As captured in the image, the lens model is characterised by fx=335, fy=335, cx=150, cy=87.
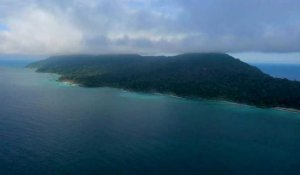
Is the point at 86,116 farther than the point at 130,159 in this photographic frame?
Yes

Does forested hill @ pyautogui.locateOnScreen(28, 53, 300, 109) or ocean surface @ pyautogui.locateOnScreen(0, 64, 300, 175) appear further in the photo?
forested hill @ pyautogui.locateOnScreen(28, 53, 300, 109)

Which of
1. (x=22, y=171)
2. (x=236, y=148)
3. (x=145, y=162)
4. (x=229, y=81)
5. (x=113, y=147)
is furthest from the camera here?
(x=229, y=81)

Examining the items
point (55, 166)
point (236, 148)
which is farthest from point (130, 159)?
point (236, 148)

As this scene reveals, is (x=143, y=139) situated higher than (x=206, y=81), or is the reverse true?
(x=206, y=81)

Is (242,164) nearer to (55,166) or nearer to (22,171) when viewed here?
(55,166)

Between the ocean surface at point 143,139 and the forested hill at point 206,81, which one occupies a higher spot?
the forested hill at point 206,81
